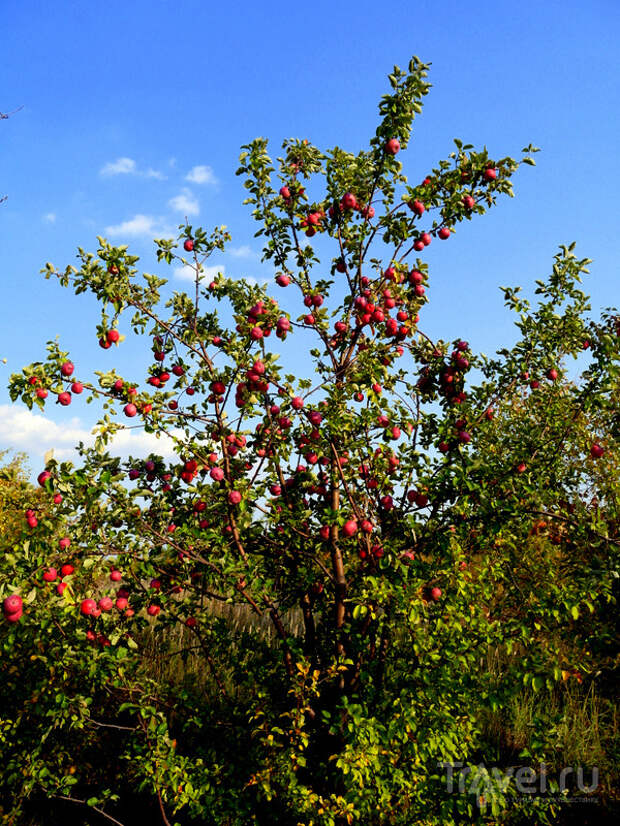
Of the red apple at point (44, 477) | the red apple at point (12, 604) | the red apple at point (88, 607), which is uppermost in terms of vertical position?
the red apple at point (44, 477)

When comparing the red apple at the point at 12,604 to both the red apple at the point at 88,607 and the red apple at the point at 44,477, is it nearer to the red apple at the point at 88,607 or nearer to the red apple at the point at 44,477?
the red apple at the point at 88,607

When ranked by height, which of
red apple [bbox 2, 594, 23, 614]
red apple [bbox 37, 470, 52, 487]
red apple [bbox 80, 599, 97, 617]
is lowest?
red apple [bbox 2, 594, 23, 614]

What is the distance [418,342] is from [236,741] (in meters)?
3.18

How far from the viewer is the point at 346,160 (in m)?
4.09

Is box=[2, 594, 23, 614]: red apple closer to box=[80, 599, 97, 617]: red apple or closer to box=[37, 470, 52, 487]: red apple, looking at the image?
box=[80, 599, 97, 617]: red apple

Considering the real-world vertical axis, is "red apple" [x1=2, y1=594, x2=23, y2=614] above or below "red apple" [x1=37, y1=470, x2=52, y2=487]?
below

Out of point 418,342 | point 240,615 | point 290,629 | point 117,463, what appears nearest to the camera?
point 117,463

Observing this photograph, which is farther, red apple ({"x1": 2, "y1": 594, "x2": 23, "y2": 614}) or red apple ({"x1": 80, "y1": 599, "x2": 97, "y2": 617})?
red apple ({"x1": 80, "y1": 599, "x2": 97, "y2": 617})

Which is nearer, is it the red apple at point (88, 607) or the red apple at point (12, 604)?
the red apple at point (12, 604)

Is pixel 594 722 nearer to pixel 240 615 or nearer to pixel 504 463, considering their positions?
pixel 504 463

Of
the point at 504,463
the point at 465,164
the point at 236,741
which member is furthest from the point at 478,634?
the point at 465,164

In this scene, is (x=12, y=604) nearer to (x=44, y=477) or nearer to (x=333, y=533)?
(x=44, y=477)

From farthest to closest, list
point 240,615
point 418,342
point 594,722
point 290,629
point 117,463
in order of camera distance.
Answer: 1. point 240,615
2. point 290,629
3. point 594,722
4. point 418,342
5. point 117,463

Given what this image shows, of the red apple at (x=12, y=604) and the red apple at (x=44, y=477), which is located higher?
the red apple at (x=44, y=477)
